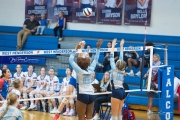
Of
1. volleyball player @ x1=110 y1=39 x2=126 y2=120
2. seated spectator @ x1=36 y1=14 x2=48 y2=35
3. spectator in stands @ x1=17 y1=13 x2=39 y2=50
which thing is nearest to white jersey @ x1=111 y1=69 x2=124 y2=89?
volleyball player @ x1=110 y1=39 x2=126 y2=120

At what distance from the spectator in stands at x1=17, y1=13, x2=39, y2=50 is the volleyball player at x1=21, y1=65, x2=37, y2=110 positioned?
4.22 m

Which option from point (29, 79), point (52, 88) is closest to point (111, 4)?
point (29, 79)

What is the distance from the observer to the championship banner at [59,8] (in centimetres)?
2080

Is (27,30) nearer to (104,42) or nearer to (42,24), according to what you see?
(42,24)

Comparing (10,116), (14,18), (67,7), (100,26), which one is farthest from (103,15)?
(10,116)

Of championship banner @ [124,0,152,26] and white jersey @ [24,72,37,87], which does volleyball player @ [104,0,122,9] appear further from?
white jersey @ [24,72,37,87]

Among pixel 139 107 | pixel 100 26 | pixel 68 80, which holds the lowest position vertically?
pixel 139 107

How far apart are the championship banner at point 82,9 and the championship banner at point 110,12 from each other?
0.26 meters

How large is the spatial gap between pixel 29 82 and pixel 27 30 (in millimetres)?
4962

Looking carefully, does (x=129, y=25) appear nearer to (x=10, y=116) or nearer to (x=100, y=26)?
(x=100, y=26)

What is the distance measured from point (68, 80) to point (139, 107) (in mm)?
2713

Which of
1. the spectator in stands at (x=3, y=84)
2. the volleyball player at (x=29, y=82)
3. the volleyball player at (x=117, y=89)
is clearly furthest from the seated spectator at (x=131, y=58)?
the spectator in stands at (x=3, y=84)

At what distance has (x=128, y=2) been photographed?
19.5m

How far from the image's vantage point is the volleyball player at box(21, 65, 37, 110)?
15.9 metres
